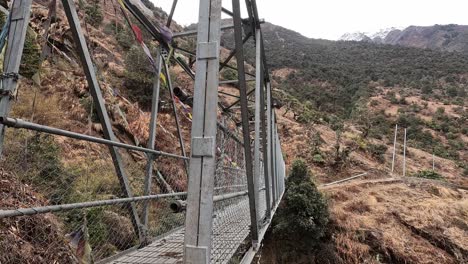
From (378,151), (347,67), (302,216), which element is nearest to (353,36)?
(347,67)

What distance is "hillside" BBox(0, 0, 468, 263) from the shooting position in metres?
4.23

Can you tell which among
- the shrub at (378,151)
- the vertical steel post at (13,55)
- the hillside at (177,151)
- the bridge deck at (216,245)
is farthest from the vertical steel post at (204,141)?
the shrub at (378,151)

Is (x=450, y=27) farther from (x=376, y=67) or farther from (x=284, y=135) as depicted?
(x=284, y=135)

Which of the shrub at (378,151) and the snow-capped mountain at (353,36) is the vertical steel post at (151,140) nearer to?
the shrub at (378,151)

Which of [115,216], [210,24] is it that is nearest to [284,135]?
[115,216]

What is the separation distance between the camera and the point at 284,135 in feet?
74.5

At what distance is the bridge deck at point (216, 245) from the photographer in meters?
2.44

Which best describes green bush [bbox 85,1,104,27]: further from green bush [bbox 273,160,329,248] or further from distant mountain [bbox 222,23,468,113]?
distant mountain [bbox 222,23,468,113]

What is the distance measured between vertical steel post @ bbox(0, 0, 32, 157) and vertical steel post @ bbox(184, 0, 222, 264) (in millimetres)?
906

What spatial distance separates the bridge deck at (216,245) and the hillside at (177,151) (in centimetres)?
60

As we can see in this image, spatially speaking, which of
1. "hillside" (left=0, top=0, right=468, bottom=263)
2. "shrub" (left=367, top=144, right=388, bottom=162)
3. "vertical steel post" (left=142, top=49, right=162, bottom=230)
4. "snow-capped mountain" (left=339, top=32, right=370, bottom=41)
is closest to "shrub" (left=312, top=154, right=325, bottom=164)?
"hillside" (left=0, top=0, right=468, bottom=263)

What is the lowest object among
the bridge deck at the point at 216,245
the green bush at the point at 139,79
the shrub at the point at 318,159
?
the bridge deck at the point at 216,245

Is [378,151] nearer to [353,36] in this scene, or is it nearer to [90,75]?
[90,75]

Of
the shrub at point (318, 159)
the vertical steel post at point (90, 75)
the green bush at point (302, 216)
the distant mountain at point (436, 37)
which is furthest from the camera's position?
the distant mountain at point (436, 37)
